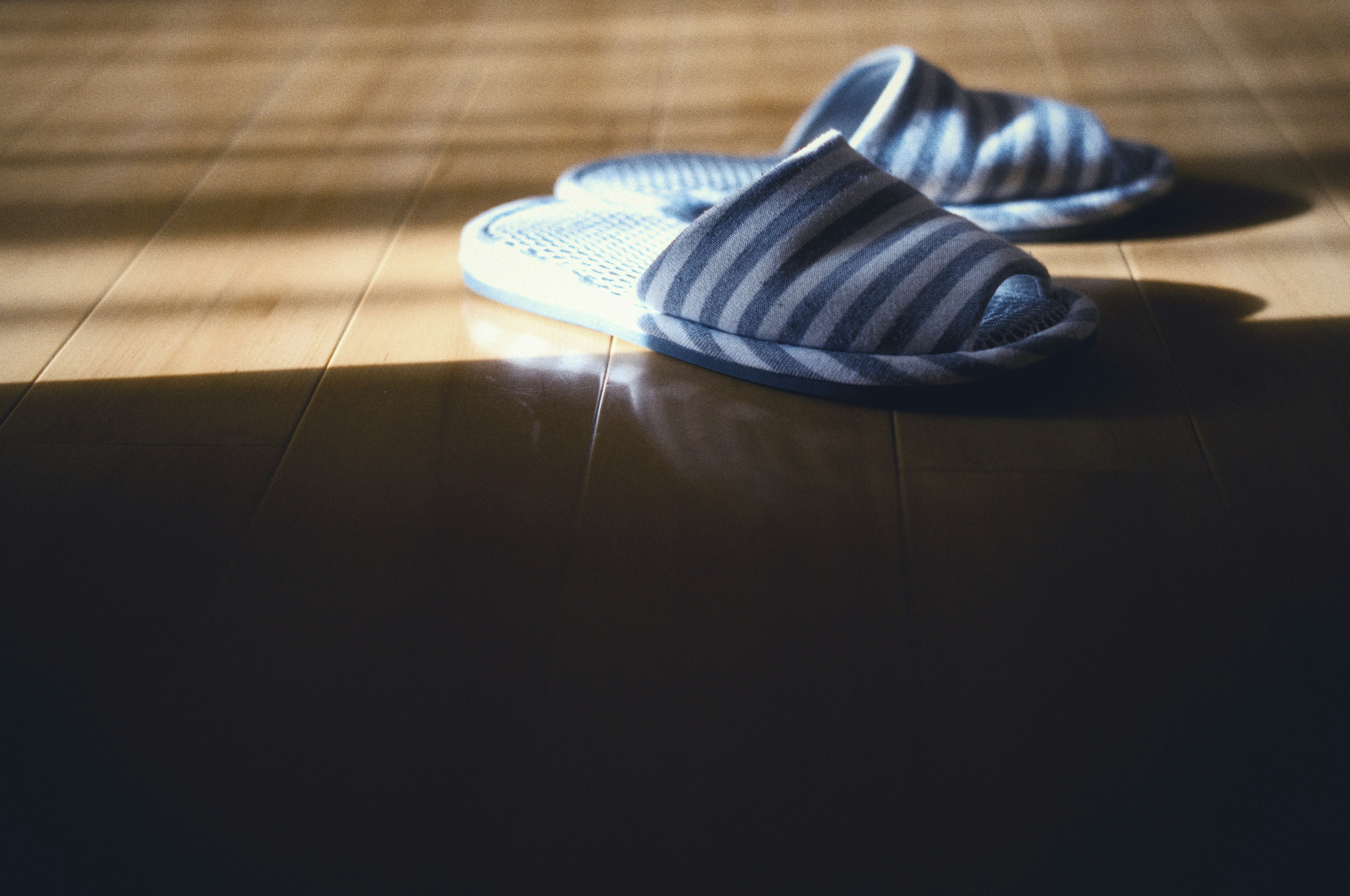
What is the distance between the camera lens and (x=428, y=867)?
40 cm

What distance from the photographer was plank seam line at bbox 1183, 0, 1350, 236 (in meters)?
0.90

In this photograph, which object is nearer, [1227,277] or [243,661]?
[243,661]

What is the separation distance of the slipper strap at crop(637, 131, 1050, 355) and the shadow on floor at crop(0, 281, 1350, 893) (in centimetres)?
5

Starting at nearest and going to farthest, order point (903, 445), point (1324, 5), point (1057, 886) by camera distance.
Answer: point (1057, 886), point (903, 445), point (1324, 5)

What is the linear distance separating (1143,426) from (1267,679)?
0.65 ft

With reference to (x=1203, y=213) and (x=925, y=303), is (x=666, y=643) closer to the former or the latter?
(x=925, y=303)

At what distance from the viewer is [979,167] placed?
838mm

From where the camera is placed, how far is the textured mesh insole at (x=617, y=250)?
670 mm

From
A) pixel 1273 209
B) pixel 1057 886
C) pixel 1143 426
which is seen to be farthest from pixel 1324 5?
pixel 1057 886

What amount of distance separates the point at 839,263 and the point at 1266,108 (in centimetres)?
70

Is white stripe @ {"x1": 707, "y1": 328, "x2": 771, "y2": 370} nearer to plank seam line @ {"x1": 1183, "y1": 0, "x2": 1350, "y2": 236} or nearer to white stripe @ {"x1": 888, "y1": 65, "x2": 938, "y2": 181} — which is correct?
white stripe @ {"x1": 888, "y1": 65, "x2": 938, "y2": 181}

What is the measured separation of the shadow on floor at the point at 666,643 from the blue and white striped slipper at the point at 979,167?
0.21 meters

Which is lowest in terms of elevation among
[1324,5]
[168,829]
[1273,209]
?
[168,829]

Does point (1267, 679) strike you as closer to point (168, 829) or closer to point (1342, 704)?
point (1342, 704)
